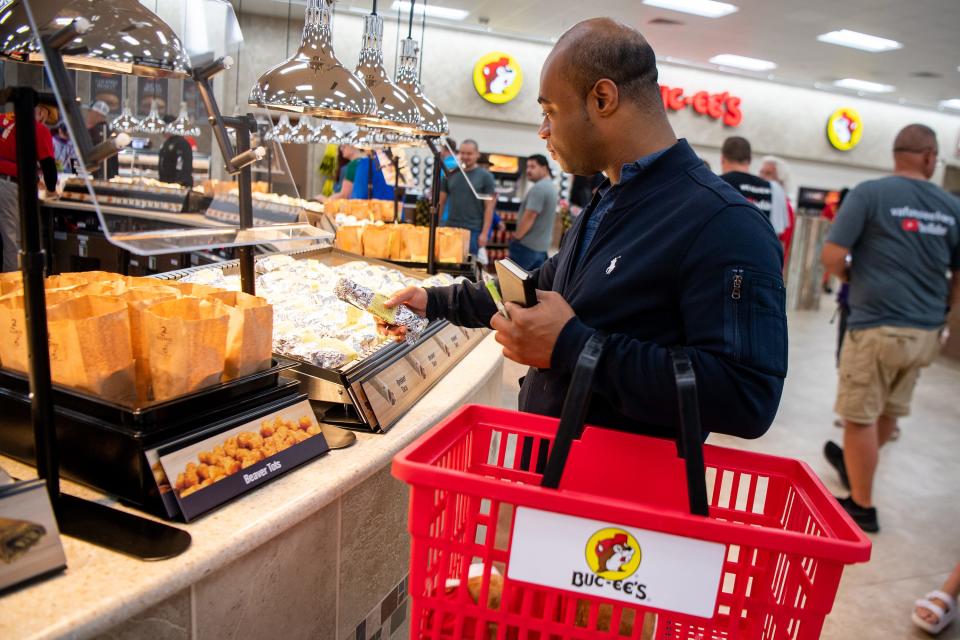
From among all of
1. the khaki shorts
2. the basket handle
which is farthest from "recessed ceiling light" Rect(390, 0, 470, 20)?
the basket handle

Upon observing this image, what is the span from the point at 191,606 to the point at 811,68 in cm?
1334

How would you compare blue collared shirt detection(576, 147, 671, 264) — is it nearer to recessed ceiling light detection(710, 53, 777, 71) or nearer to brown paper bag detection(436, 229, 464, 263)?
brown paper bag detection(436, 229, 464, 263)

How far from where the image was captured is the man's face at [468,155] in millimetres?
8164

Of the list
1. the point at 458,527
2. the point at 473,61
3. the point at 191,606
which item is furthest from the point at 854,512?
the point at 473,61

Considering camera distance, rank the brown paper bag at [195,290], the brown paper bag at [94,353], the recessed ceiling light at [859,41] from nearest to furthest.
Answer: the brown paper bag at [94,353] → the brown paper bag at [195,290] → the recessed ceiling light at [859,41]

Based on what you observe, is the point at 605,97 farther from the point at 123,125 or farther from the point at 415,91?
the point at 415,91

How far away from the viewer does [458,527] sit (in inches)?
49.8

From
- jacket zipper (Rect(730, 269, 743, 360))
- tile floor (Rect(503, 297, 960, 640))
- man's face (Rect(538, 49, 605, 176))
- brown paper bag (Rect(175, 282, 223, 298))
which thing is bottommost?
tile floor (Rect(503, 297, 960, 640))

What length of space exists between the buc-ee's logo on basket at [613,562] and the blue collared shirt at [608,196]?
2.26 ft

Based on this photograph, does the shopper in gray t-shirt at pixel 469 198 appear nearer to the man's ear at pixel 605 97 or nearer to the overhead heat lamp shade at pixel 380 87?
the overhead heat lamp shade at pixel 380 87

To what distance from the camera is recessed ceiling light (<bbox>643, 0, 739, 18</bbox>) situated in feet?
28.1

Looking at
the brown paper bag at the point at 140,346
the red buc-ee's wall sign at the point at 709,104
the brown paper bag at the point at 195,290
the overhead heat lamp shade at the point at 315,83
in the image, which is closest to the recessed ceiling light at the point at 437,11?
the red buc-ee's wall sign at the point at 709,104

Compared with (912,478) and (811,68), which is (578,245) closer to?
(912,478)

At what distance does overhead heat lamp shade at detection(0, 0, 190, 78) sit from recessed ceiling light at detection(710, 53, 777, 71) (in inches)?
469
